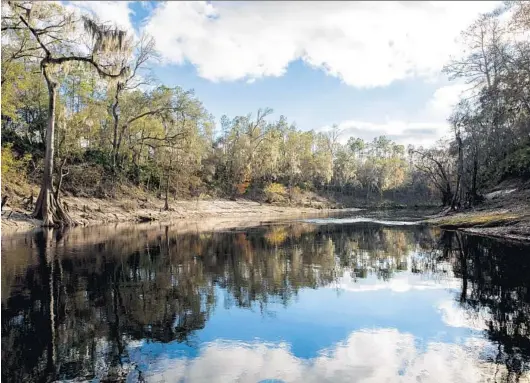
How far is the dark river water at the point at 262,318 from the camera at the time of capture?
5445 mm

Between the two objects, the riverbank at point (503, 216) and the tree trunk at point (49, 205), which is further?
the tree trunk at point (49, 205)

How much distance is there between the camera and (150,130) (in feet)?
167

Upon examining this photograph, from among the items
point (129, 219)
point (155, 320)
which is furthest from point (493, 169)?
point (155, 320)

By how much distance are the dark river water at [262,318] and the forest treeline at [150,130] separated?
1345 centimetres

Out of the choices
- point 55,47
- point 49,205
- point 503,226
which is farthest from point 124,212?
point 503,226

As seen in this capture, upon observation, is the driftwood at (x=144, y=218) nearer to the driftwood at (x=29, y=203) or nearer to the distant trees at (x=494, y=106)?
the driftwood at (x=29, y=203)

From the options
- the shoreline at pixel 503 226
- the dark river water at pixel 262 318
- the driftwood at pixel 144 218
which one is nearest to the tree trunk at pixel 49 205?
the driftwood at pixel 144 218

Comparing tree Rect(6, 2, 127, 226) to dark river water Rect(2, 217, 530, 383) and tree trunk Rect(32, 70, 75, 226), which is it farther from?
dark river water Rect(2, 217, 530, 383)

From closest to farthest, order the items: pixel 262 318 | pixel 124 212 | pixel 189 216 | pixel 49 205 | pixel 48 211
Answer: pixel 262 318
pixel 48 211
pixel 49 205
pixel 124 212
pixel 189 216

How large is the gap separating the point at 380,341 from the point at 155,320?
3.94m

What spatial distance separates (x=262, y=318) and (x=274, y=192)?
67.6 meters

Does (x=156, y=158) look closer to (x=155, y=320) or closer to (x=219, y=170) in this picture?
(x=219, y=170)

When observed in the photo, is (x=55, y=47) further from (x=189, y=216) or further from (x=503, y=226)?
(x=503, y=226)

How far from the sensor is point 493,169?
A: 39375 millimetres
